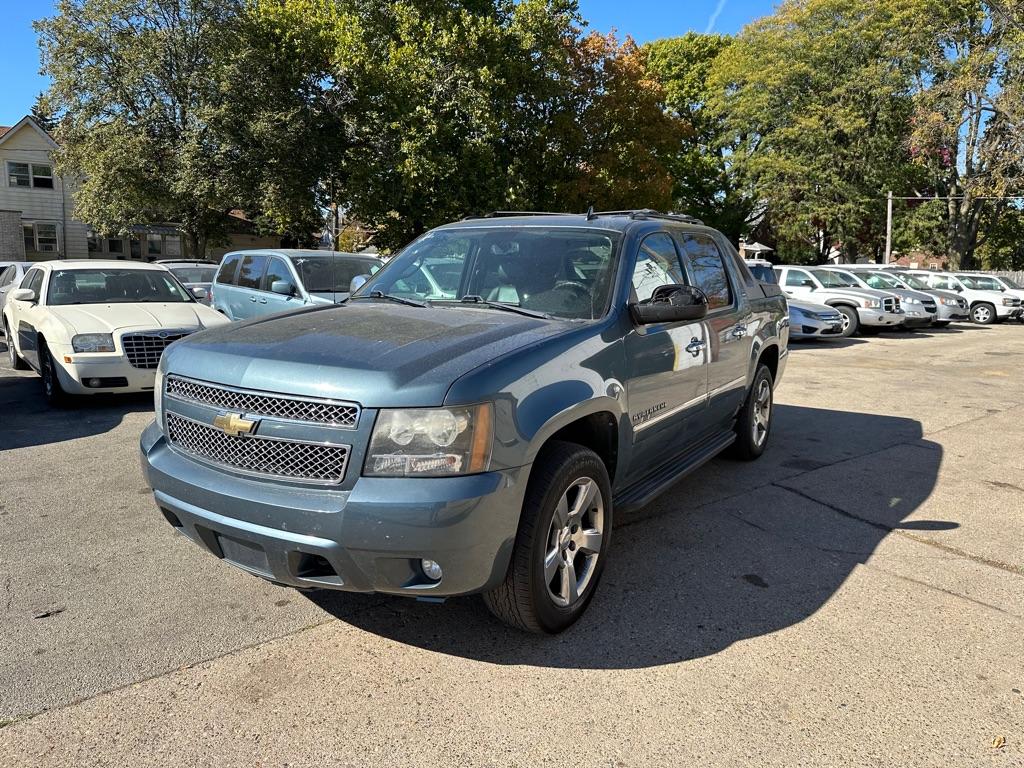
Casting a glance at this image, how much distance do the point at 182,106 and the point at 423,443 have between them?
28800mm

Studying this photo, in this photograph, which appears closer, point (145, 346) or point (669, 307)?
point (669, 307)

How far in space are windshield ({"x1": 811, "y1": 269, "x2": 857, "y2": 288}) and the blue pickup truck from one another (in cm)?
1716

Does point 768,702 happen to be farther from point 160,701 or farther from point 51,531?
point 51,531

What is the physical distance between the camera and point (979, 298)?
2461 centimetres

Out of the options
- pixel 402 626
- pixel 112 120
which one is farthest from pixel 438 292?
pixel 112 120

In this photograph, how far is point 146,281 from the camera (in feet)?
28.5

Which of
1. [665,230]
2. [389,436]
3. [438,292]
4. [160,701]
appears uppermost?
[665,230]

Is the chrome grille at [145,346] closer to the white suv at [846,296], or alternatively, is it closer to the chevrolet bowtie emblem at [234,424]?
the chevrolet bowtie emblem at [234,424]

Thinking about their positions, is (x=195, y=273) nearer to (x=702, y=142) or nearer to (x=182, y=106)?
(x=182, y=106)

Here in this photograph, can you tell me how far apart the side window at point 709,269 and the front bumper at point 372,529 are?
248cm

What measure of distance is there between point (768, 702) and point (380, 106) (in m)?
24.0

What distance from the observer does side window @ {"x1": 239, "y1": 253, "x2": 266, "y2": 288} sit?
35.2 ft

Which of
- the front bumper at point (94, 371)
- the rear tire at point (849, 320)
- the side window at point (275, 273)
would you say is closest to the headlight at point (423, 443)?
the front bumper at point (94, 371)

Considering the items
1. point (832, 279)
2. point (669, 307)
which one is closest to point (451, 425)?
point (669, 307)
